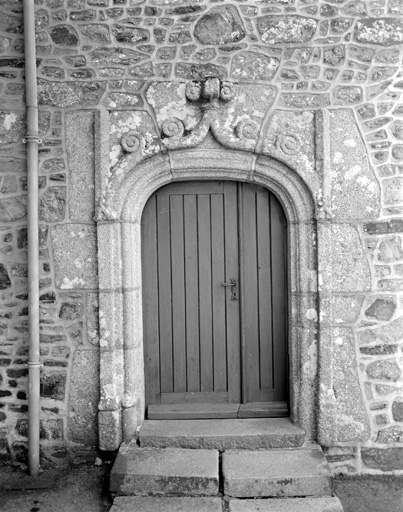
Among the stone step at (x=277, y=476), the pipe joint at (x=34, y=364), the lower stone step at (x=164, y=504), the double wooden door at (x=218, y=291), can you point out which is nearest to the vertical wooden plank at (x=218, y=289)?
the double wooden door at (x=218, y=291)

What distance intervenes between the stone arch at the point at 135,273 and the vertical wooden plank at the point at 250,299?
29 cm

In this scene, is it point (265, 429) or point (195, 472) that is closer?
point (195, 472)

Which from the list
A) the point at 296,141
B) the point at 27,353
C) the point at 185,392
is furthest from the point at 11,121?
the point at 185,392

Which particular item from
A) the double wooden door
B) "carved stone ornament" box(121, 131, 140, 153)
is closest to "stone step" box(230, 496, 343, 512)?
the double wooden door

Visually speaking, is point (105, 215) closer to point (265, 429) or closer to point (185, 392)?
point (185, 392)

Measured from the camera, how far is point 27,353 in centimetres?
404

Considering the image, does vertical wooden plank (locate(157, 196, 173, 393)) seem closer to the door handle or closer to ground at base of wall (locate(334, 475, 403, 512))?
the door handle

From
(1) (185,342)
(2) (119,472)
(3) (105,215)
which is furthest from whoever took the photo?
(1) (185,342)

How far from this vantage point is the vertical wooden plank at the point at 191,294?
4.26 metres

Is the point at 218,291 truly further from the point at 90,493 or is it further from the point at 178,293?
the point at 90,493

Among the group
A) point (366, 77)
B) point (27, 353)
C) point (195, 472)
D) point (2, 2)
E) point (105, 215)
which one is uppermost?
point (2, 2)

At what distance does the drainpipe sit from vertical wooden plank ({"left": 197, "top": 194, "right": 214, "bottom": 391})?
133cm

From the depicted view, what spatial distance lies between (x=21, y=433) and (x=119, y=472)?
100 centimetres

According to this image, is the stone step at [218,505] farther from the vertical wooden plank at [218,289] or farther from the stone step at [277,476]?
the vertical wooden plank at [218,289]
